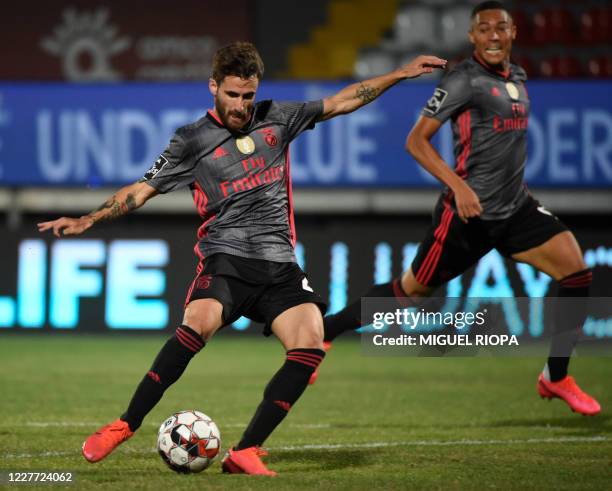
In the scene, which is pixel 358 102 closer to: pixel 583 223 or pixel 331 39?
pixel 583 223

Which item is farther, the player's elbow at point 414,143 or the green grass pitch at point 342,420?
the player's elbow at point 414,143

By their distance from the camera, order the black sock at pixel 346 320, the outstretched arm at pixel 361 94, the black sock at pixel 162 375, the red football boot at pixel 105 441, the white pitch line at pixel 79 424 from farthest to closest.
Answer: the black sock at pixel 346 320 < the white pitch line at pixel 79 424 < the outstretched arm at pixel 361 94 < the black sock at pixel 162 375 < the red football boot at pixel 105 441

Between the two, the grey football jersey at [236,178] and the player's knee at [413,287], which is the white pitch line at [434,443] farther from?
the player's knee at [413,287]

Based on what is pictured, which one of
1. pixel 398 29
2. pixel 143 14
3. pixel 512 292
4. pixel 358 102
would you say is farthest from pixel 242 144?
pixel 143 14

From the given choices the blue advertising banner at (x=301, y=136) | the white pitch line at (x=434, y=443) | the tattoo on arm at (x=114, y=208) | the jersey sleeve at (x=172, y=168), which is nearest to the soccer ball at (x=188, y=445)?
the white pitch line at (x=434, y=443)

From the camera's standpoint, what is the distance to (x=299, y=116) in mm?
5703

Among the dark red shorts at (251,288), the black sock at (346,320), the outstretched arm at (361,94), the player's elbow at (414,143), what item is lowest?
the black sock at (346,320)

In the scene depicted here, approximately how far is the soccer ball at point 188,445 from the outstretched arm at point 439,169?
188cm

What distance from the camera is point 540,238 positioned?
22.2 ft

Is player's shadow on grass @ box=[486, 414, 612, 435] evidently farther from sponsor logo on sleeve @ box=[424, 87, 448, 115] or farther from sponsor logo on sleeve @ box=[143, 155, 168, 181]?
sponsor logo on sleeve @ box=[143, 155, 168, 181]

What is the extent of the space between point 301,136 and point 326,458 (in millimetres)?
8032

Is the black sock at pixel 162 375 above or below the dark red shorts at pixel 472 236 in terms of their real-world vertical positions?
below

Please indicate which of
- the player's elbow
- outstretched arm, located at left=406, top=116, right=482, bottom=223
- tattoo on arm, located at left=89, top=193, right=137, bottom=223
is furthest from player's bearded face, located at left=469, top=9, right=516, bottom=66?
tattoo on arm, located at left=89, top=193, right=137, bottom=223

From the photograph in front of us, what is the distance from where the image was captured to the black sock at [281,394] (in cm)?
519
